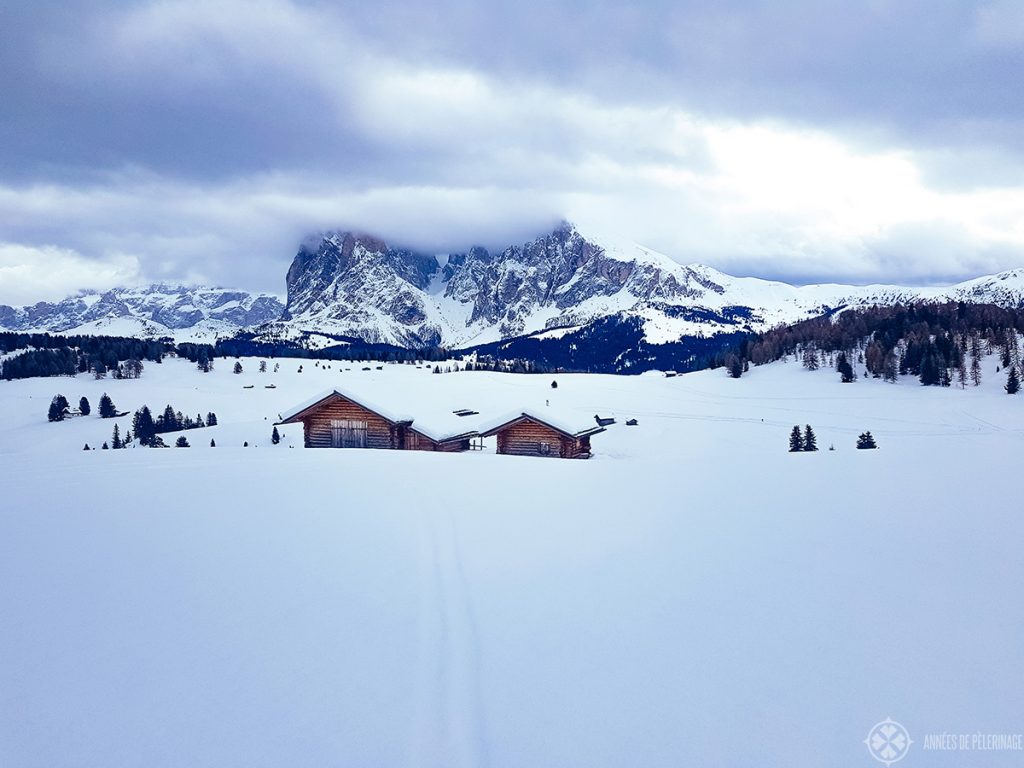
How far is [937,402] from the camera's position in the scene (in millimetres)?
69438

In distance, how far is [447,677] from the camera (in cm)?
607

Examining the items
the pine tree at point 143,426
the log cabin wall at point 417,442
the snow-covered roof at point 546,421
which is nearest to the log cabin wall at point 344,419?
the log cabin wall at point 417,442

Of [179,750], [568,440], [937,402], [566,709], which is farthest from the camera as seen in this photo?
[937,402]

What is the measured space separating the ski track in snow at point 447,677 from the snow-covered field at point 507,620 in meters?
0.03

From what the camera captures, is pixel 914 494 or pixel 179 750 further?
pixel 914 494

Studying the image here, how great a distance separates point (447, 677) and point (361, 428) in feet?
103

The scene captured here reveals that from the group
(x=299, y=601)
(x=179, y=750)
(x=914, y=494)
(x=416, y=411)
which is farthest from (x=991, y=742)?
(x=416, y=411)

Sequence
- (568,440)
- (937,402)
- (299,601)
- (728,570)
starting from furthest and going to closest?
(937,402), (568,440), (728,570), (299,601)

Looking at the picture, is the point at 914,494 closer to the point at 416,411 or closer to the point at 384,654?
the point at 384,654

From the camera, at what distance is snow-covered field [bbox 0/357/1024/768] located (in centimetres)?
514

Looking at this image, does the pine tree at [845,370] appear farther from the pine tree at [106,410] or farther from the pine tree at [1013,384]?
the pine tree at [106,410]

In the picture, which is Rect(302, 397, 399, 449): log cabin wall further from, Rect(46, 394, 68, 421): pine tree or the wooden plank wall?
Rect(46, 394, 68, 421): pine tree

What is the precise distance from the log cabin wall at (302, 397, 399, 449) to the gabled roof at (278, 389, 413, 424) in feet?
1.13

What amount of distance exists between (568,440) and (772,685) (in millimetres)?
30037
